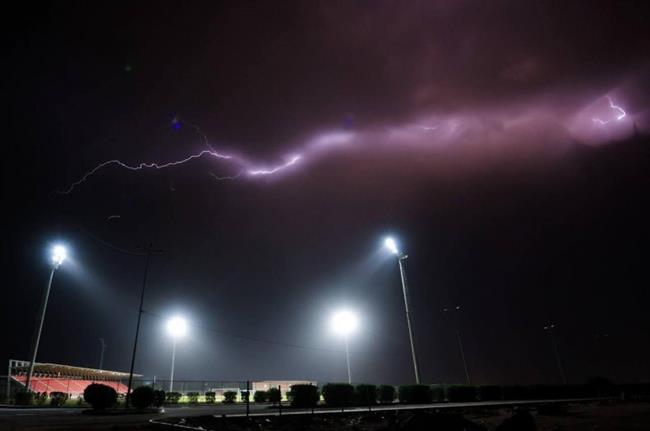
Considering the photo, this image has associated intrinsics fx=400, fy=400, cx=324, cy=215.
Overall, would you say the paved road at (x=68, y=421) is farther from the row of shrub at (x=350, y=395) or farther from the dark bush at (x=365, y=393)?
the dark bush at (x=365, y=393)

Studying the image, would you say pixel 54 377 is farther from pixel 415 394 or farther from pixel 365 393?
pixel 415 394

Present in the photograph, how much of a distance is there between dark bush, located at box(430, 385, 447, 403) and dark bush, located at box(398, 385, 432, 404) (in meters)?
1.94

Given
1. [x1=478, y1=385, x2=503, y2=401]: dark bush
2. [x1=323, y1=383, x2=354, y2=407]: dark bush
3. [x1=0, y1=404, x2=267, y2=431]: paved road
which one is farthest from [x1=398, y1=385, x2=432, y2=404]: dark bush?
[x1=0, y1=404, x2=267, y2=431]: paved road

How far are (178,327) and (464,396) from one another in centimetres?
3689

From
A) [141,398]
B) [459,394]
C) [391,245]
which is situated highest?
[391,245]

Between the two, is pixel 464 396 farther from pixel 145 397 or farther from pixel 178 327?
pixel 178 327

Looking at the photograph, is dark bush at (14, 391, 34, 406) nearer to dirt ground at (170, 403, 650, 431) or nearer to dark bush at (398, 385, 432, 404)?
dirt ground at (170, 403, 650, 431)

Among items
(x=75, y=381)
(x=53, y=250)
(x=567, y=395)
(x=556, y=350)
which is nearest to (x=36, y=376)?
(x=75, y=381)

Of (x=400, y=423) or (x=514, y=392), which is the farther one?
(x=514, y=392)

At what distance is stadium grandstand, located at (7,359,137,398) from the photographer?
4953 cm

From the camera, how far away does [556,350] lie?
62.1 meters

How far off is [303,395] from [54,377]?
4961 cm

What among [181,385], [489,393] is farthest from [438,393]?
[181,385]

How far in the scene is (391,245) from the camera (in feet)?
141
